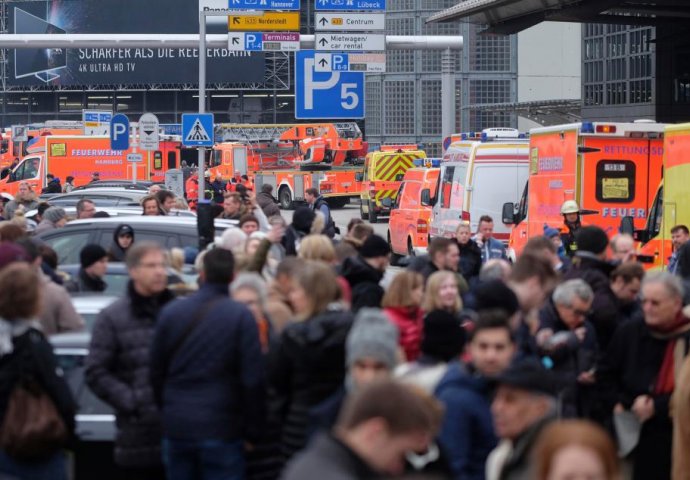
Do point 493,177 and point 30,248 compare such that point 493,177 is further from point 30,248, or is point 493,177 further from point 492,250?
point 30,248

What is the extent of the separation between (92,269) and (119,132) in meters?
18.6

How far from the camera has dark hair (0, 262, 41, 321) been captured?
615 cm

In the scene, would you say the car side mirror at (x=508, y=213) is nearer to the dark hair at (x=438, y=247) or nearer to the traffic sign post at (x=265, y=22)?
the dark hair at (x=438, y=247)

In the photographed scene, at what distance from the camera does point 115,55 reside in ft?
265

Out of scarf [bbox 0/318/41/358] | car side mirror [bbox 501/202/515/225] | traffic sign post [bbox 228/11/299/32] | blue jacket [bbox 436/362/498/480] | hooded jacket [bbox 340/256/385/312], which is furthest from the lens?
traffic sign post [bbox 228/11/299/32]

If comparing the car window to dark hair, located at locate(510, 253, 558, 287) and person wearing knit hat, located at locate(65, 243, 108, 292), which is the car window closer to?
person wearing knit hat, located at locate(65, 243, 108, 292)

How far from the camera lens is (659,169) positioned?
18.3 metres

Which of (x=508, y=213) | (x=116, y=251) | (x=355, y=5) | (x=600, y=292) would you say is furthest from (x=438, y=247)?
(x=355, y=5)

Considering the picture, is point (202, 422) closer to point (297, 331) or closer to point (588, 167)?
point (297, 331)

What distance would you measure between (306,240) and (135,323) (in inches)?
101

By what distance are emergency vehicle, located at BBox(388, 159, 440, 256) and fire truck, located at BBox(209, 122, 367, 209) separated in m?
22.6

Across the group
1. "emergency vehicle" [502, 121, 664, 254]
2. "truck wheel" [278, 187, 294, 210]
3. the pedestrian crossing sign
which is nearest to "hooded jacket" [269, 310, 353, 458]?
"emergency vehicle" [502, 121, 664, 254]

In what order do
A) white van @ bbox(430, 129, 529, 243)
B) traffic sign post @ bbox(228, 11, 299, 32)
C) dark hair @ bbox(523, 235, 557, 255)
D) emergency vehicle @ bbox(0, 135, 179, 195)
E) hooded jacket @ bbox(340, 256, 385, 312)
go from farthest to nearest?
emergency vehicle @ bbox(0, 135, 179, 195) < traffic sign post @ bbox(228, 11, 299, 32) < white van @ bbox(430, 129, 529, 243) < dark hair @ bbox(523, 235, 557, 255) < hooded jacket @ bbox(340, 256, 385, 312)

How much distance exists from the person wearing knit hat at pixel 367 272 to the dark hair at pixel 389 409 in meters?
5.10
